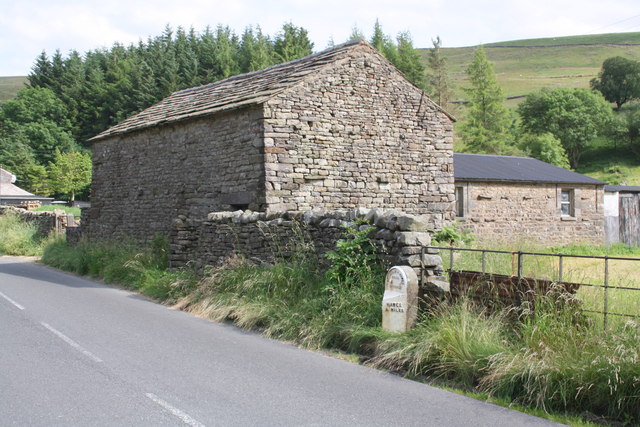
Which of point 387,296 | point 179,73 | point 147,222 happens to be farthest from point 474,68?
point 387,296

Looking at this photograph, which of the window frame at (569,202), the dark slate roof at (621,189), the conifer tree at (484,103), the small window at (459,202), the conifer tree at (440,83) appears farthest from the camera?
the conifer tree at (440,83)

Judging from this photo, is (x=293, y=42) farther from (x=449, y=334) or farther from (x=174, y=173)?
(x=449, y=334)

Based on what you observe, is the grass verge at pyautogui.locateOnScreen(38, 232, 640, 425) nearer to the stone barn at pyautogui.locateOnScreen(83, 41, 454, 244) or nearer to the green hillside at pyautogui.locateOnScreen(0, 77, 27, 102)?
the stone barn at pyautogui.locateOnScreen(83, 41, 454, 244)

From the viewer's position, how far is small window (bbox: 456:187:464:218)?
2288cm

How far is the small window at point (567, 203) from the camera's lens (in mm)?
25891

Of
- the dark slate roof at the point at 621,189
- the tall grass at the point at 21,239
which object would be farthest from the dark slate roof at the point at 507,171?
the tall grass at the point at 21,239

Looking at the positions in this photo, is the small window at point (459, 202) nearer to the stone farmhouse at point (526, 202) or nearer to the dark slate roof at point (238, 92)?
the stone farmhouse at point (526, 202)

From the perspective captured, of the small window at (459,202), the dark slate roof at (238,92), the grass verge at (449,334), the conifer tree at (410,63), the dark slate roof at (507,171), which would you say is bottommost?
the grass verge at (449,334)

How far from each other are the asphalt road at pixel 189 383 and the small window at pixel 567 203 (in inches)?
812

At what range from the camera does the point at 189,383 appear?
6.27 metres

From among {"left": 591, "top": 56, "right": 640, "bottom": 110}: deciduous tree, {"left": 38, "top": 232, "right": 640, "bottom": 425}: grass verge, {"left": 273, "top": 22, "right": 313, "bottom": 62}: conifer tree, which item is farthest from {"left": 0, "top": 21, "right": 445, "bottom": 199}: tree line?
{"left": 38, "top": 232, "right": 640, "bottom": 425}: grass verge

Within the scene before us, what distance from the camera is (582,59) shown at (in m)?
129

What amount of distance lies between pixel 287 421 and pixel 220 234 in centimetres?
794

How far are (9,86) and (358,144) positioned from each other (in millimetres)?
198134
